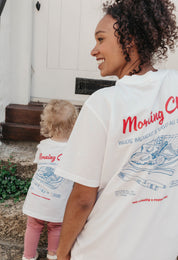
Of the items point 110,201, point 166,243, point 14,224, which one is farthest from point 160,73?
point 14,224

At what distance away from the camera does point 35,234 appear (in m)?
2.21

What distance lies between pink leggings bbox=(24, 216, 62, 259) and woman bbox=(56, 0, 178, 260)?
1.15 meters

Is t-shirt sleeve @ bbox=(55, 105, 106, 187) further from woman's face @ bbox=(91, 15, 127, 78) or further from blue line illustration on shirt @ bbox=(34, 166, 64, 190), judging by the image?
blue line illustration on shirt @ bbox=(34, 166, 64, 190)

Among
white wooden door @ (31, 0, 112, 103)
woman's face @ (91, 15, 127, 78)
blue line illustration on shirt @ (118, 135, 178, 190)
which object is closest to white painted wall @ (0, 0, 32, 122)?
white wooden door @ (31, 0, 112, 103)

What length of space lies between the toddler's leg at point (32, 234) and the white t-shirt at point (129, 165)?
1174 mm

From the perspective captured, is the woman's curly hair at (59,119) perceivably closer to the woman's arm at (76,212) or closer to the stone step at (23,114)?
the woman's arm at (76,212)

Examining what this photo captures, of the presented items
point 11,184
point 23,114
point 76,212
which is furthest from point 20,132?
point 76,212

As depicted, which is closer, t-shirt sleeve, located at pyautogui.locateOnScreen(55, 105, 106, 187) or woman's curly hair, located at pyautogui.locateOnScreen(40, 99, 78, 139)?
t-shirt sleeve, located at pyautogui.locateOnScreen(55, 105, 106, 187)

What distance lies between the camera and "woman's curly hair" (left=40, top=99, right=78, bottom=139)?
209cm

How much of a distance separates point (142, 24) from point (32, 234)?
65.6 inches

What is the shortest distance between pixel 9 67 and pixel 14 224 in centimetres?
161

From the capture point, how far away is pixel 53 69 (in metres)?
3.44

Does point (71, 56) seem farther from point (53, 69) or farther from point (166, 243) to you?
point (166, 243)

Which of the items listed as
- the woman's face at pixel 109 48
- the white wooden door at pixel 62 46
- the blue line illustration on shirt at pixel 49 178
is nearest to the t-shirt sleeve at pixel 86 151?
the woman's face at pixel 109 48
